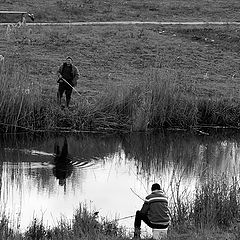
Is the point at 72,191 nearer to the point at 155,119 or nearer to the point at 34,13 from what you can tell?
the point at 155,119

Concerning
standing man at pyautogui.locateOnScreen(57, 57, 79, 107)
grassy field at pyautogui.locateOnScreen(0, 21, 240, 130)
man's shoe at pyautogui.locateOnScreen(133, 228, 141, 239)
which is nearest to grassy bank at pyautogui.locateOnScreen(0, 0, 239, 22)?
grassy field at pyautogui.locateOnScreen(0, 21, 240, 130)

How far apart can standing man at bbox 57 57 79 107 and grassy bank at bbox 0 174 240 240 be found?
341 inches

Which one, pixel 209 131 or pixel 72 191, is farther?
pixel 209 131

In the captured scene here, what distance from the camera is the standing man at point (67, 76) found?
24641mm

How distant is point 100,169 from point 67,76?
4.86 meters

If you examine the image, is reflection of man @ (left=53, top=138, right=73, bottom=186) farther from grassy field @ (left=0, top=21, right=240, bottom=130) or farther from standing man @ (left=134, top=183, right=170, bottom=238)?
standing man @ (left=134, top=183, right=170, bottom=238)

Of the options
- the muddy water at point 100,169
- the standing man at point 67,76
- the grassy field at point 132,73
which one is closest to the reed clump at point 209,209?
the muddy water at point 100,169

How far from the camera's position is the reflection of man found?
19.9m

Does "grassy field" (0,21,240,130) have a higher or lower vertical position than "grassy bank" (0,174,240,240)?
higher

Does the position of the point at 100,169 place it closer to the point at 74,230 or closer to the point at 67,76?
the point at 67,76

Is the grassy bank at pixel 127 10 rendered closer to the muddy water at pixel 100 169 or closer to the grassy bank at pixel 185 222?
the muddy water at pixel 100 169

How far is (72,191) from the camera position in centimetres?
1833

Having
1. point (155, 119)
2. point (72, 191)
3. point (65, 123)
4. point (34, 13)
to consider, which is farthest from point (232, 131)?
point (34, 13)

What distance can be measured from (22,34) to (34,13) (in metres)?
6.20
